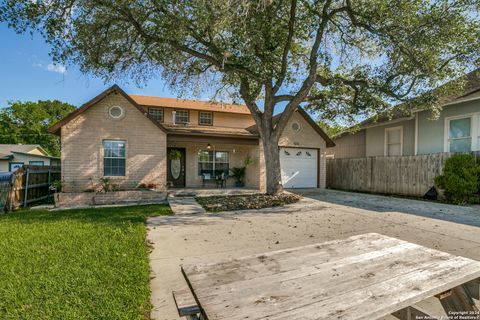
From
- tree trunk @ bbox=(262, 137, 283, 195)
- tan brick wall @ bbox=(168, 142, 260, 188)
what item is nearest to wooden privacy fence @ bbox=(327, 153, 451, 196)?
tan brick wall @ bbox=(168, 142, 260, 188)

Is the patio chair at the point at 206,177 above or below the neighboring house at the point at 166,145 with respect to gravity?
below

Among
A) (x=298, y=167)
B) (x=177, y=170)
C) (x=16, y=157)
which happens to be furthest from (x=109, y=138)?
(x=16, y=157)

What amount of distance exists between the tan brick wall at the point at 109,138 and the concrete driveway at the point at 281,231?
559 centimetres

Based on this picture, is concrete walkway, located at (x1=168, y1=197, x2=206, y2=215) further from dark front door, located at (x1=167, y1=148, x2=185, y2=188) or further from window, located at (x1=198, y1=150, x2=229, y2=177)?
window, located at (x1=198, y1=150, x2=229, y2=177)

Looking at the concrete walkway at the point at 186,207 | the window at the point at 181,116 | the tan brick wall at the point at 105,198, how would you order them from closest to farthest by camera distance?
the concrete walkway at the point at 186,207 → the tan brick wall at the point at 105,198 → the window at the point at 181,116

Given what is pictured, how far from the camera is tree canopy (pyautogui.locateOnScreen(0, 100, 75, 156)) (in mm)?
42219

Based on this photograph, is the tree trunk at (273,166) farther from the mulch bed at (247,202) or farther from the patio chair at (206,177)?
the patio chair at (206,177)

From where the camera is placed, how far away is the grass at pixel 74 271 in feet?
9.87

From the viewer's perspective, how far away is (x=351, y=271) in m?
2.17

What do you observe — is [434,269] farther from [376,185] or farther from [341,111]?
[376,185]

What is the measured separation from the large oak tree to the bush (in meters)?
2.48

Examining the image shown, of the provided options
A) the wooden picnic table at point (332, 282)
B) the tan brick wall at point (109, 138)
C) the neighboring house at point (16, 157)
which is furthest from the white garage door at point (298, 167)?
the neighboring house at point (16, 157)

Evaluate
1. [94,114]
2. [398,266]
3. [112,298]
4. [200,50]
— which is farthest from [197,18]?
[398,266]

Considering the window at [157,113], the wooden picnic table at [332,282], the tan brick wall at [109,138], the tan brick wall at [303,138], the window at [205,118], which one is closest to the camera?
the wooden picnic table at [332,282]
